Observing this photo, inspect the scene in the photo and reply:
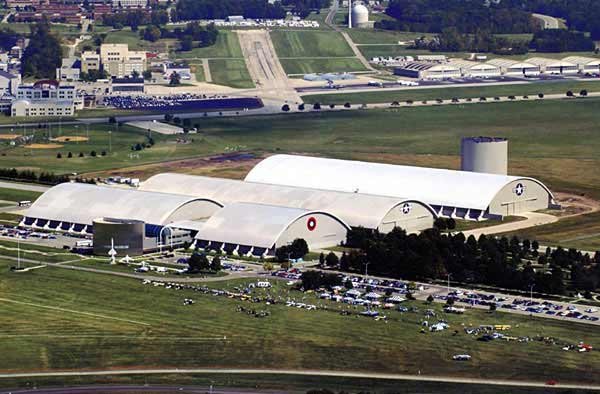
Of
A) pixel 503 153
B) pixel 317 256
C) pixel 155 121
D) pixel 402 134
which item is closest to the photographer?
pixel 317 256

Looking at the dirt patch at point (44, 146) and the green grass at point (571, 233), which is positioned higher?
the dirt patch at point (44, 146)

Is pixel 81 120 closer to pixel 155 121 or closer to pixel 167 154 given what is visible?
pixel 155 121

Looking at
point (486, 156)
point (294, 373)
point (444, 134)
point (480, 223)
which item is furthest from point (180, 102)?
point (294, 373)

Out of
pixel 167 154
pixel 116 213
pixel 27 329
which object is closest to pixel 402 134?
pixel 167 154

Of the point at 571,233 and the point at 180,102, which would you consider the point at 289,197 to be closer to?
the point at 571,233

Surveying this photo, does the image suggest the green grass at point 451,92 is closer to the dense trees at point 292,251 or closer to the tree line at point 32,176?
the tree line at point 32,176

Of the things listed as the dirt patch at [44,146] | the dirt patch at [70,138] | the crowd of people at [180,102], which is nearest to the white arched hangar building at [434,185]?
the dirt patch at [44,146]
